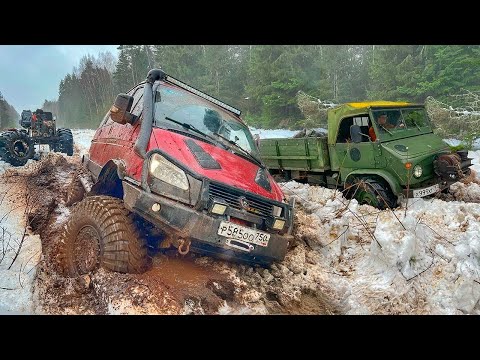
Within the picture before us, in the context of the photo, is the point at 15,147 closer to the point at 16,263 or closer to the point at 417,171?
the point at 16,263

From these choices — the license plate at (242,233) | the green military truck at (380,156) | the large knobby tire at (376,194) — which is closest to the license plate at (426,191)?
the green military truck at (380,156)

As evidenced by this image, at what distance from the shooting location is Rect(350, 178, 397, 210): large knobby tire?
5934 millimetres

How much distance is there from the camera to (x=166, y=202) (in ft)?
10.3

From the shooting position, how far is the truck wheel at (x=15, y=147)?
33.0 feet

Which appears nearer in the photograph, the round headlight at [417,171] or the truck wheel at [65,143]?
Result: the round headlight at [417,171]

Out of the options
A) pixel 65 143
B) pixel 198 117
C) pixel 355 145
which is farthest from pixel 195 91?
pixel 65 143

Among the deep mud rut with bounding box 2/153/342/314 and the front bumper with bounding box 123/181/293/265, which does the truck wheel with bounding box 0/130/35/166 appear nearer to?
the deep mud rut with bounding box 2/153/342/314

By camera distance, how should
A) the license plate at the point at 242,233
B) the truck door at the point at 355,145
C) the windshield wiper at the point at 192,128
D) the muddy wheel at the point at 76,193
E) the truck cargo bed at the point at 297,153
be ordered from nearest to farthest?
1. the license plate at the point at 242,233
2. the windshield wiper at the point at 192,128
3. the muddy wheel at the point at 76,193
4. the truck door at the point at 355,145
5. the truck cargo bed at the point at 297,153

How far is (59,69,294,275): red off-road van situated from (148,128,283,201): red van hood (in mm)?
12

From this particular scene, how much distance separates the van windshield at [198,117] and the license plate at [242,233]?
138 centimetres

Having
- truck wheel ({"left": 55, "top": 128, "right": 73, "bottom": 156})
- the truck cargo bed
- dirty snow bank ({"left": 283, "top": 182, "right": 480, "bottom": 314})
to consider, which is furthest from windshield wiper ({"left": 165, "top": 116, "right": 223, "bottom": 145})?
truck wheel ({"left": 55, "top": 128, "right": 73, "bottom": 156})

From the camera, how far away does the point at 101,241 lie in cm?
322

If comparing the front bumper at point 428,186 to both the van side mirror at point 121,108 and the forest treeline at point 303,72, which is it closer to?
the van side mirror at point 121,108
